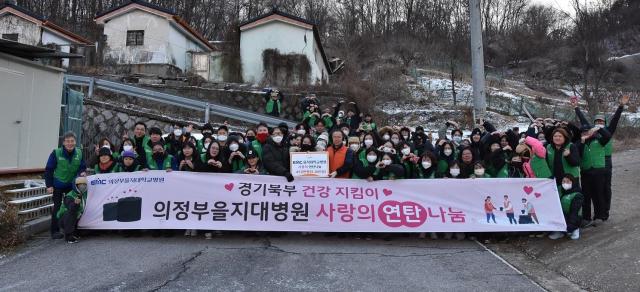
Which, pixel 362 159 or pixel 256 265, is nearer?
Result: pixel 256 265

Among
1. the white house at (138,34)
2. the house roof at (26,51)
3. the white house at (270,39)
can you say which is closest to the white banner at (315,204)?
the house roof at (26,51)

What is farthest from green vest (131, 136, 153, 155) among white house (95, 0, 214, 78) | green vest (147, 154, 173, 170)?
white house (95, 0, 214, 78)

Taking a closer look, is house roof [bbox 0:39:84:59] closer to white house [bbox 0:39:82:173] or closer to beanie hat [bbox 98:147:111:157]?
white house [bbox 0:39:82:173]

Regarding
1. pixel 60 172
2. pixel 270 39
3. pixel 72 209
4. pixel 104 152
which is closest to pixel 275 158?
pixel 104 152

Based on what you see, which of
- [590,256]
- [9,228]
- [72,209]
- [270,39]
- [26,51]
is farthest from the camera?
[270,39]

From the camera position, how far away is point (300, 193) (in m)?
7.26

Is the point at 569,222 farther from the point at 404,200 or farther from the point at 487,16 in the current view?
the point at 487,16

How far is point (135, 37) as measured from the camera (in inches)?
1003

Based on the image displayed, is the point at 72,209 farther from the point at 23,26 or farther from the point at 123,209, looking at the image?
the point at 23,26

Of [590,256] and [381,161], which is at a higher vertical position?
[381,161]

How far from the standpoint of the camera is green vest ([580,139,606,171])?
7242 millimetres

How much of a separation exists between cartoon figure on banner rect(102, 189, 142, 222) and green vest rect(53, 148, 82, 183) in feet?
2.24

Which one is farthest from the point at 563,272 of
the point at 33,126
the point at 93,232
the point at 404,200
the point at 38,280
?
the point at 33,126

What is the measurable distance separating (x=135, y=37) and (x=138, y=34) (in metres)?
0.24
